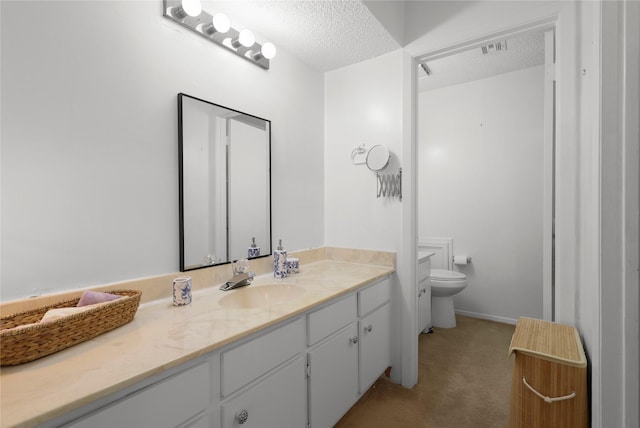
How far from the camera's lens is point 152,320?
3.65 ft

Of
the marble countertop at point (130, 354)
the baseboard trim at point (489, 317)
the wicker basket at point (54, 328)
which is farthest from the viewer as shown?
the baseboard trim at point (489, 317)

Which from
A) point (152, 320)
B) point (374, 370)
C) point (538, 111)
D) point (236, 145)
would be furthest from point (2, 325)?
point (538, 111)

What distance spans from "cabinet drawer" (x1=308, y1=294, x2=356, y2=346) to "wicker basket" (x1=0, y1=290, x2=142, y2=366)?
0.70 meters

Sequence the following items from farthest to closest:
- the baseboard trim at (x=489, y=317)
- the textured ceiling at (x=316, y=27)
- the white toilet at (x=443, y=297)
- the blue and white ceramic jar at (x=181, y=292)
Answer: the baseboard trim at (x=489, y=317)
the white toilet at (x=443, y=297)
the textured ceiling at (x=316, y=27)
the blue and white ceramic jar at (x=181, y=292)

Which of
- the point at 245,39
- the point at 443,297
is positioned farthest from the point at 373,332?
the point at 245,39

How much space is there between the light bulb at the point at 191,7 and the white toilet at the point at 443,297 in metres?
2.65

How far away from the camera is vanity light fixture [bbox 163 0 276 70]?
1.38 meters

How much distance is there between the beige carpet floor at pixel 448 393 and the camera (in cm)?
169

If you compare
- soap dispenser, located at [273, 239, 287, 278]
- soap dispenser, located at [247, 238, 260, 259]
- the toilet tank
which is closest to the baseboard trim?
the toilet tank

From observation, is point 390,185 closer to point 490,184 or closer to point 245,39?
point 245,39

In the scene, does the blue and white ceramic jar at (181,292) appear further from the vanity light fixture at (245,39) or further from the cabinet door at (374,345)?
the vanity light fixture at (245,39)

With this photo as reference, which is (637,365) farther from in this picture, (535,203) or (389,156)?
(535,203)

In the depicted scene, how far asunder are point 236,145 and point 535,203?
279 centimetres

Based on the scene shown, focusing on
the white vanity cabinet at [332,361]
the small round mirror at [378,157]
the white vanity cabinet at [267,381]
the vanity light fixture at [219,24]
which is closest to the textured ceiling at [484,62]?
the small round mirror at [378,157]
